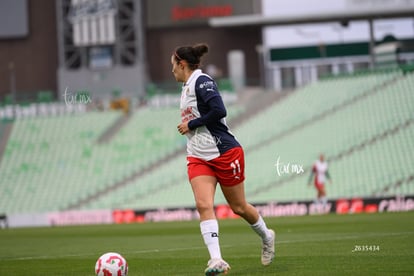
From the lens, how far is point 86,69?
164 feet

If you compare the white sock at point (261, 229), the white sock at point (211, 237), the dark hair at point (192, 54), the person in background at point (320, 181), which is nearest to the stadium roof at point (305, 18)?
the person in background at point (320, 181)

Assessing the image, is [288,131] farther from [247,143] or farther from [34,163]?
[34,163]

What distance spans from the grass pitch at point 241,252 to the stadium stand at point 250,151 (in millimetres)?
13680

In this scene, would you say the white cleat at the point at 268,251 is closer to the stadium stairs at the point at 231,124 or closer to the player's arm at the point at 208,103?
the player's arm at the point at 208,103

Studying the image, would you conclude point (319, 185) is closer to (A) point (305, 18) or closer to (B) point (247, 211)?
(A) point (305, 18)

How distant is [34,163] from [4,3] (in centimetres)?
1088

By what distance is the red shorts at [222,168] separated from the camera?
436 inches

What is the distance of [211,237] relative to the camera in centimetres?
1066

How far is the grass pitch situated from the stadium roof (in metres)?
23.5

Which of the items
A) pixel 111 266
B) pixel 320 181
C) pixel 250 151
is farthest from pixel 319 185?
pixel 111 266

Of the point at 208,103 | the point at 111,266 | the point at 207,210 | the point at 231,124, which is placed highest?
the point at 208,103

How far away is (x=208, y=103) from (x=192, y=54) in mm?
648

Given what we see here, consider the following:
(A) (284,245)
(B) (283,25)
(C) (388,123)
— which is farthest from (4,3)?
(A) (284,245)

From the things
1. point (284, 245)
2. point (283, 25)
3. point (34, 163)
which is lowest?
point (34, 163)
